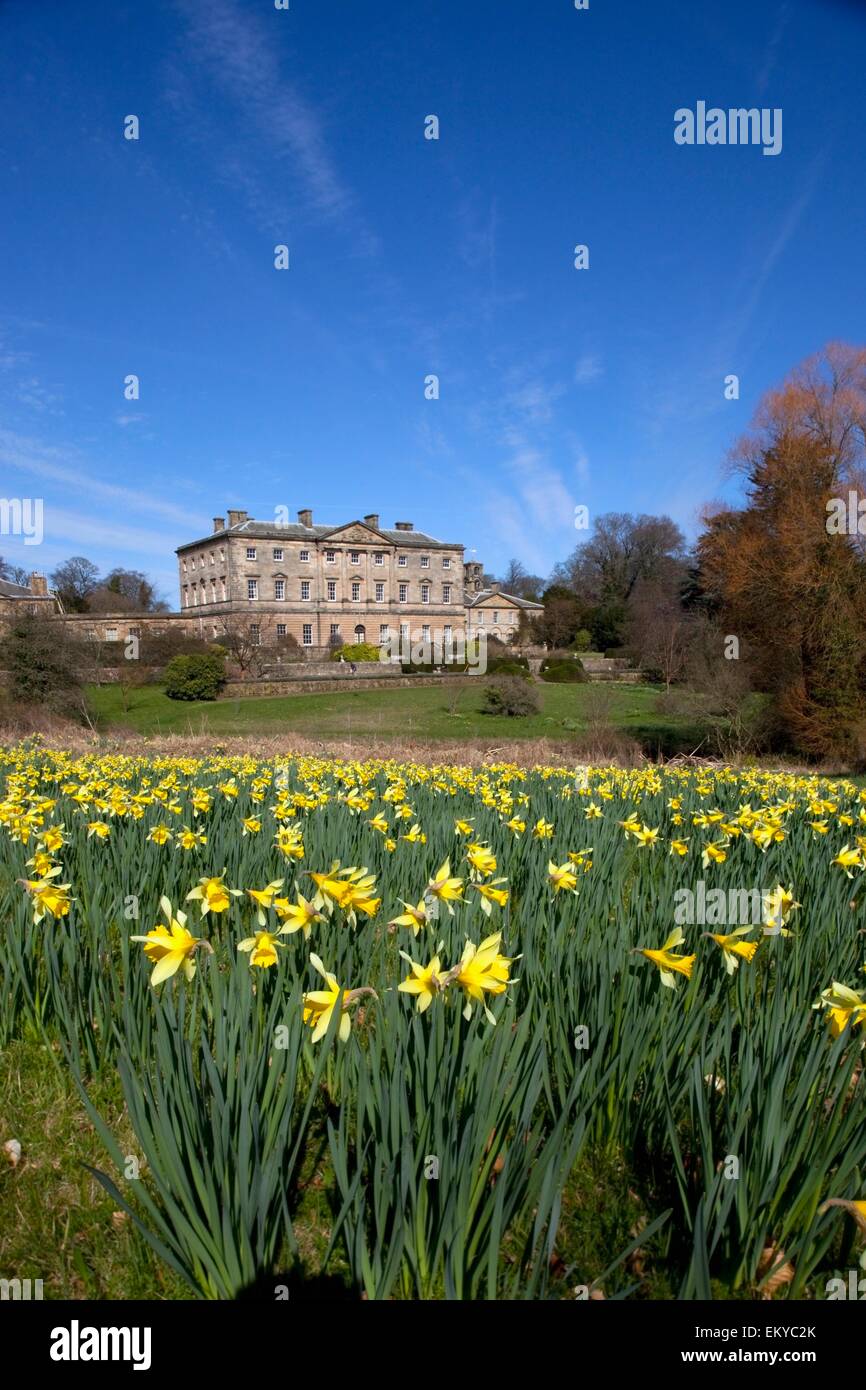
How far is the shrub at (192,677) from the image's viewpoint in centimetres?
3372

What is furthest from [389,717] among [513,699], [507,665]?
[507,665]

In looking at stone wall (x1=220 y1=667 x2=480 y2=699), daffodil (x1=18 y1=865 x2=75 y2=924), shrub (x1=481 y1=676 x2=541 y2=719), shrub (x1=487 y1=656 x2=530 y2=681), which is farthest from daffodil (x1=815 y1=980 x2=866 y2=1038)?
shrub (x1=487 y1=656 x2=530 y2=681)

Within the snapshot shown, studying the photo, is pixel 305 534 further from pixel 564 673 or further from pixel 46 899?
pixel 46 899

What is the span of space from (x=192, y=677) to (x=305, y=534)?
3211 cm

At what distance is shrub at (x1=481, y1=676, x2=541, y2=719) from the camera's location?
26.8 meters

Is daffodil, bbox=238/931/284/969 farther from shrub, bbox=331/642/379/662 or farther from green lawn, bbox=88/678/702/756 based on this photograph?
shrub, bbox=331/642/379/662

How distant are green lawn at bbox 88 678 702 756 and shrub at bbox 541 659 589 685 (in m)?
9.26

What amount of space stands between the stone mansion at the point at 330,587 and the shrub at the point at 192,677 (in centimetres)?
2129

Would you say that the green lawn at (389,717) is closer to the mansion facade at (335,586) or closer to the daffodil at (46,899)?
the daffodil at (46,899)

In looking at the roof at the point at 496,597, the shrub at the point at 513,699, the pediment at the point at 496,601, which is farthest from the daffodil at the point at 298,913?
the pediment at the point at 496,601

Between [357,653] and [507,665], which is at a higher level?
[357,653]

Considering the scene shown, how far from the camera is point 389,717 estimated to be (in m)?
27.6
